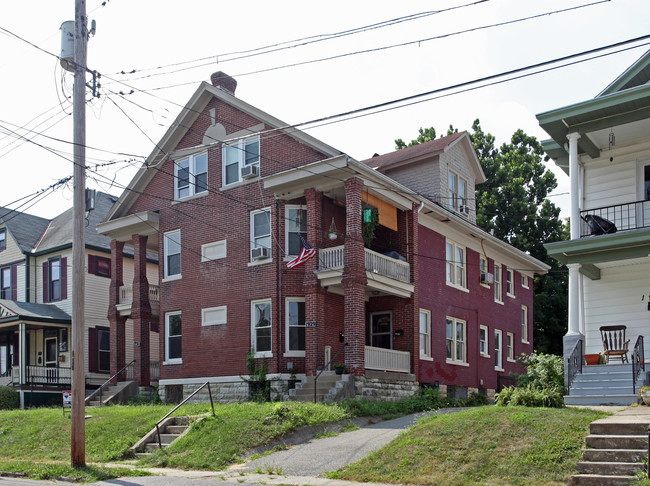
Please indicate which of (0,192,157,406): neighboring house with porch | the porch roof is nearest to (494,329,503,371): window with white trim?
(0,192,157,406): neighboring house with porch

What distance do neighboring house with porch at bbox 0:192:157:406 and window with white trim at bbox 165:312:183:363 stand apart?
20.8ft

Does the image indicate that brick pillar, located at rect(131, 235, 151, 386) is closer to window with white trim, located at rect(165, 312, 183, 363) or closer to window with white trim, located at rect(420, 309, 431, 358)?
window with white trim, located at rect(165, 312, 183, 363)

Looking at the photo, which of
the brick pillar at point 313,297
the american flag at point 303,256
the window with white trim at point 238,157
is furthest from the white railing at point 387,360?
the window with white trim at point 238,157

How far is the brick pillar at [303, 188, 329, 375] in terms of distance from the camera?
72.2 ft

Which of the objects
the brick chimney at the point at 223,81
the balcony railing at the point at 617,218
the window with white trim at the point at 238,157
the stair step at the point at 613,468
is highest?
the brick chimney at the point at 223,81

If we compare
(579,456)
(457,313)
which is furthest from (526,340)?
(579,456)

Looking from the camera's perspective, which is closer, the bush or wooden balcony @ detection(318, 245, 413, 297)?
wooden balcony @ detection(318, 245, 413, 297)

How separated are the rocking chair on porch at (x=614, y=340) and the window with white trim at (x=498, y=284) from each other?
494 inches

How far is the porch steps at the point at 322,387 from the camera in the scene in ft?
67.5

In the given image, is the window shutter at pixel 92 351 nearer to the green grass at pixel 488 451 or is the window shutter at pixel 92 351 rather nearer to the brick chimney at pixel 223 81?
the brick chimney at pixel 223 81

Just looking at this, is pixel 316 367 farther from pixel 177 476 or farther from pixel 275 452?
pixel 177 476

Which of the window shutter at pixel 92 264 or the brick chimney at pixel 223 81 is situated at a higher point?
the brick chimney at pixel 223 81

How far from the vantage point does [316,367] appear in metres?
22.0

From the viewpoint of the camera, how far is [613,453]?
10.9m
